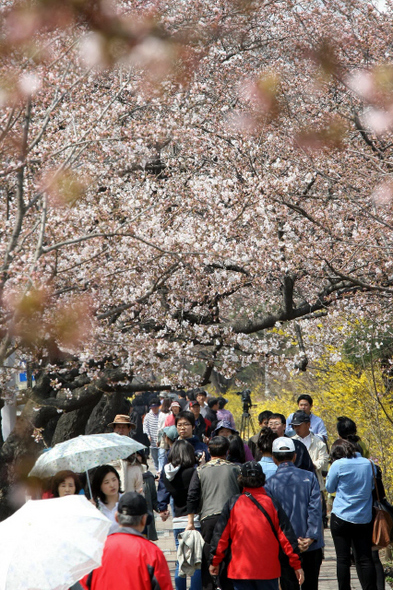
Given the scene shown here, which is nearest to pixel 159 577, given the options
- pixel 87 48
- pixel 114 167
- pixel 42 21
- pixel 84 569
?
pixel 84 569

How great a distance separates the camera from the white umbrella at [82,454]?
6.45 meters

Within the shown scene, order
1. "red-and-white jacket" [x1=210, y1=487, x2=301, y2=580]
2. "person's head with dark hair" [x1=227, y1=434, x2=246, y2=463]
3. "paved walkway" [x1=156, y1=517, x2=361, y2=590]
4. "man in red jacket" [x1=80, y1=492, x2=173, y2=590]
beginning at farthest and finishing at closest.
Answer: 1. "paved walkway" [x1=156, y1=517, x2=361, y2=590]
2. "person's head with dark hair" [x1=227, y1=434, x2=246, y2=463]
3. "red-and-white jacket" [x1=210, y1=487, x2=301, y2=580]
4. "man in red jacket" [x1=80, y1=492, x2=173, y2=590]

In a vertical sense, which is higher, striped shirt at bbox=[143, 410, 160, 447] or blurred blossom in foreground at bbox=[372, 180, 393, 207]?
blurred blossom in foreground at bbox=[372, 180, 393, 207]

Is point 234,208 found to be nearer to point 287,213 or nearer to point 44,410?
point 287,213

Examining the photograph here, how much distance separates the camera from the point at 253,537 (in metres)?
5.11

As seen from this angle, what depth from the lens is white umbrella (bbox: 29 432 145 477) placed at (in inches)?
254

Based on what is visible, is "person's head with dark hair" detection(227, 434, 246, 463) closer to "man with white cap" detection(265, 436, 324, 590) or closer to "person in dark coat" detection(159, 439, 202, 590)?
"person in dark coat" detection(159, 439, 202, 590)

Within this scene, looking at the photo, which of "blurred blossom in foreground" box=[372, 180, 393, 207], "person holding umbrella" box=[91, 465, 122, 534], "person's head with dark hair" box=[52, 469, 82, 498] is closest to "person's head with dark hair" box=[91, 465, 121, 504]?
"person holding umbrella" box=[91, 465, 122, 534]

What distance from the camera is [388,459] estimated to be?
9.75 metres

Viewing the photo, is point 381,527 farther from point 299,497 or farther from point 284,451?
point 284,451

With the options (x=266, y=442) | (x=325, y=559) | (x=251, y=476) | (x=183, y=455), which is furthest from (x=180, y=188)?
(x=251, y=476)

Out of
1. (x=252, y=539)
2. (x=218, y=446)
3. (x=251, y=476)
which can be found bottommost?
(x=252, y=539)

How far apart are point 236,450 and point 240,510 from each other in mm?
1783

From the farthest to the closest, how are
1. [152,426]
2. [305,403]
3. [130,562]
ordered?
[152,426] < [305,403] < [130,562]
